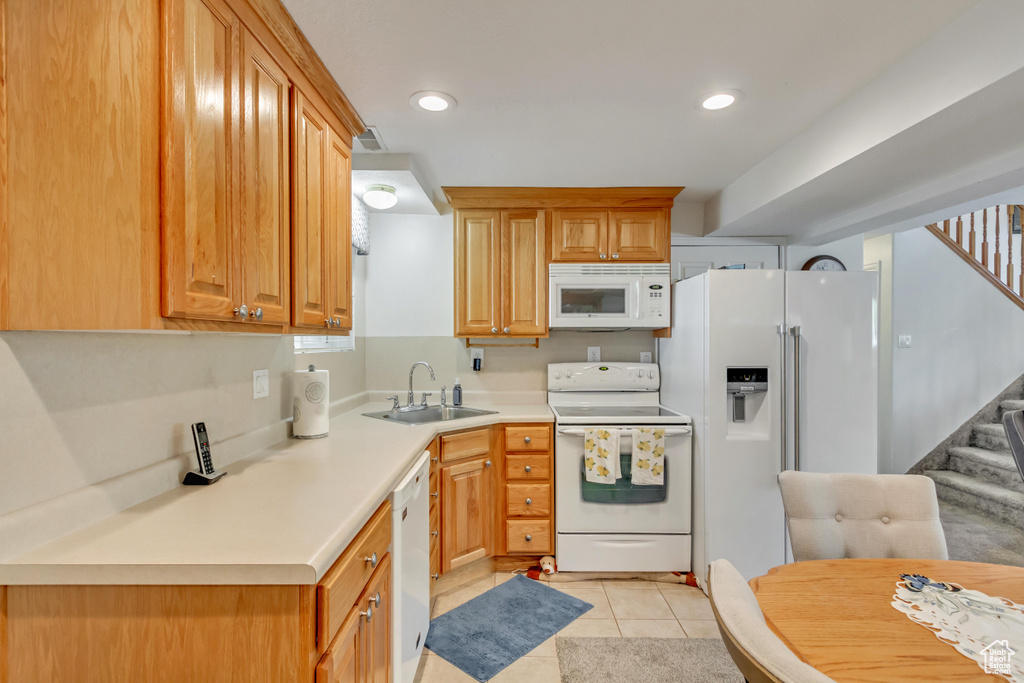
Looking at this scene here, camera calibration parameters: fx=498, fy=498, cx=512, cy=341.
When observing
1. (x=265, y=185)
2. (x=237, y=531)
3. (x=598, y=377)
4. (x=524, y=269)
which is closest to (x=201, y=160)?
(x=265, y=185)

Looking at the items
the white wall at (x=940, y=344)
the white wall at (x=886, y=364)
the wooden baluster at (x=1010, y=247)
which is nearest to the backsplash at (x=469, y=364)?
the white wall at (x=886, y=364)

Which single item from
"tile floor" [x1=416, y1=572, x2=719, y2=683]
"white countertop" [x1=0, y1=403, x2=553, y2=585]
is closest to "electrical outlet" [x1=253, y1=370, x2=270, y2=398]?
"white countertop" [x1=0, y1=403, x2=553, y2=585]

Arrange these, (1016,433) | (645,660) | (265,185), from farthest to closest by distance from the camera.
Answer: (645,660), (1016,433), (265,185)

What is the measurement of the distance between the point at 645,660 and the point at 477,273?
7.04 ft

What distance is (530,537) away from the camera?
2.75 meters

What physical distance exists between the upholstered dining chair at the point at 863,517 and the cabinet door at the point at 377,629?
48.1 inches

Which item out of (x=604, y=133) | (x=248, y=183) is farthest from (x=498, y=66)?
(x=248, y=183)

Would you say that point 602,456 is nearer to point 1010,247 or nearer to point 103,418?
point 103,418

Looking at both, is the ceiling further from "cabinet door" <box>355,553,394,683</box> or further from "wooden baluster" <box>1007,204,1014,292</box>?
"wooden baluster" <box>1007,204,1014,292</box>

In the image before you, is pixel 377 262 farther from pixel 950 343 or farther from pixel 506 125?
pixel 950 343

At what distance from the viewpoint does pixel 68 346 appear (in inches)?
42.6

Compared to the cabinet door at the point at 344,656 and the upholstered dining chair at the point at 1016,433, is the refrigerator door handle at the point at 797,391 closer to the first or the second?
the upholstered dining chair at the point at 1016,433

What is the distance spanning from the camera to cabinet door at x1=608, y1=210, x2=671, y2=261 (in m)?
3.08

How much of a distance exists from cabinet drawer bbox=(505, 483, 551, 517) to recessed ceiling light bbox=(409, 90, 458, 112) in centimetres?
191
